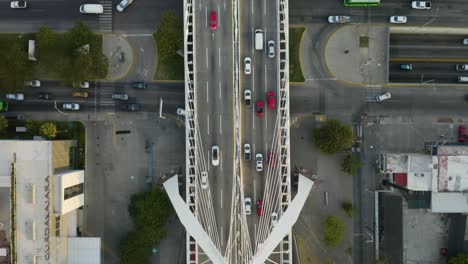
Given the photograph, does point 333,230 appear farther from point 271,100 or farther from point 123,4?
point 123,4

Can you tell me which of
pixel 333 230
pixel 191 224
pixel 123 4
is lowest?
pixel 333 230

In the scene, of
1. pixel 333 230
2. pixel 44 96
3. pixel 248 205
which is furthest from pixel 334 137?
pixel 44 96

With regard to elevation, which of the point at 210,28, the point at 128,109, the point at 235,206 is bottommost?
the point at 235,206

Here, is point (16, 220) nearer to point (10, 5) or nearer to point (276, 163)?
point (10, 5)

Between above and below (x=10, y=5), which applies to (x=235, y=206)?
below

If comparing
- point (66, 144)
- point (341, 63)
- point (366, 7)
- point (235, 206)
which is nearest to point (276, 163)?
point (235, 206)

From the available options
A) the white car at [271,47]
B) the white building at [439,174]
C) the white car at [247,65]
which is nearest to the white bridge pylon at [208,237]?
the white building at [439,174]
